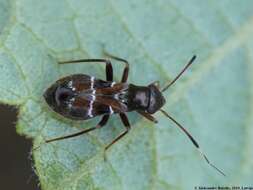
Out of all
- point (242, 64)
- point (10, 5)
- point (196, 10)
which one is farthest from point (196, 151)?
point (10, 5)

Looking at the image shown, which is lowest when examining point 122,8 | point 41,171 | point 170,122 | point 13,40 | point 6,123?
point 6,123

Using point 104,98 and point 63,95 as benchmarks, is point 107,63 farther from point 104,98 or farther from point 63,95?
point 63,95

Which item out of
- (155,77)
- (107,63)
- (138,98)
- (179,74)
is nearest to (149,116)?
(138,98)

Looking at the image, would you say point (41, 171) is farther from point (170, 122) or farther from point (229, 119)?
point (229, 119)

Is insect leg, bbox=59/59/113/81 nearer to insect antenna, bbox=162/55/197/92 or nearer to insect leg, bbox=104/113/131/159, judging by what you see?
insect leg, bbox=104/113/131/159

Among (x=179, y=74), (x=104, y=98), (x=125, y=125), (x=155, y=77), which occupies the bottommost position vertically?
(x=125, y=125)

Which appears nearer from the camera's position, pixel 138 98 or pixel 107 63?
pixel 107 63
